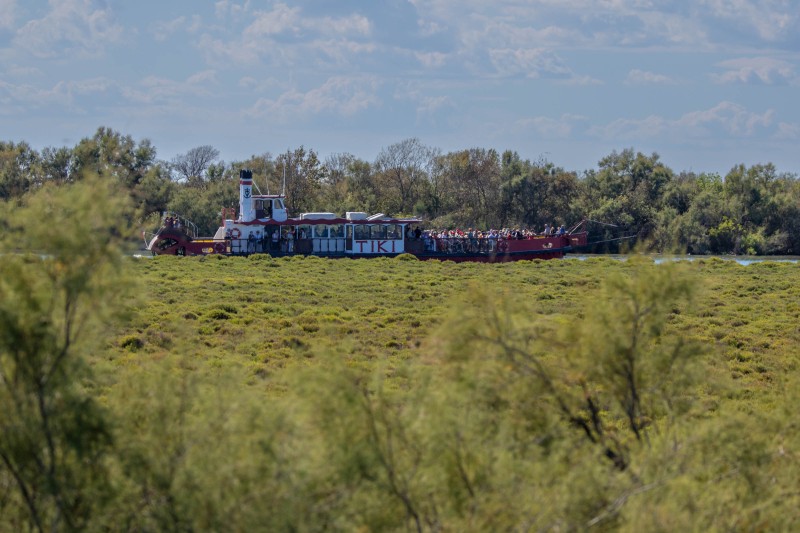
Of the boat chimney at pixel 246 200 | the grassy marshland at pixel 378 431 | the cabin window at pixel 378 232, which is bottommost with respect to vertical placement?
the grassy marshland at pixel 378 431

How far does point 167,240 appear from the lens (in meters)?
54.1

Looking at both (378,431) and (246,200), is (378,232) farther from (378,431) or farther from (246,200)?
(378,431)

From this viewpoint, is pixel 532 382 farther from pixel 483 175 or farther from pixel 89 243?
pixel 483 175

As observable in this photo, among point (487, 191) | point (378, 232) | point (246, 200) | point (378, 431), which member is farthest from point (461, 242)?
point (378, 431)

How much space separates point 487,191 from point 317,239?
32908mm

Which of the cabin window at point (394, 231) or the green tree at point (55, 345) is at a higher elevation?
the cabin window at point (394, 231)

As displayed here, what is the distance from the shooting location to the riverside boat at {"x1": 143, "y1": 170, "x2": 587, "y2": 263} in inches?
2117

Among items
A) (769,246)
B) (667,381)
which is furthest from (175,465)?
(769,246)

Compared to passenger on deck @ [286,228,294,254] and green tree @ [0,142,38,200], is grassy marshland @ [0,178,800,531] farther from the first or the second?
green tree @ [0,142,38,200]

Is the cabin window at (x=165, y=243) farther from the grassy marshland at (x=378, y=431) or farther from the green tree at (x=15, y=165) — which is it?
the grassy marshland at (x=378, y=431)

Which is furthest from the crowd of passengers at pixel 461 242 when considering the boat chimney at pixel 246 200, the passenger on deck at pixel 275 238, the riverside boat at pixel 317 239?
the boat chimney at pixel 246 200

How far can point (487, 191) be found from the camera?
85.6 m

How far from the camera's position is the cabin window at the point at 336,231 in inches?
2160

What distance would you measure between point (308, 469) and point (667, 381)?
374 cm
